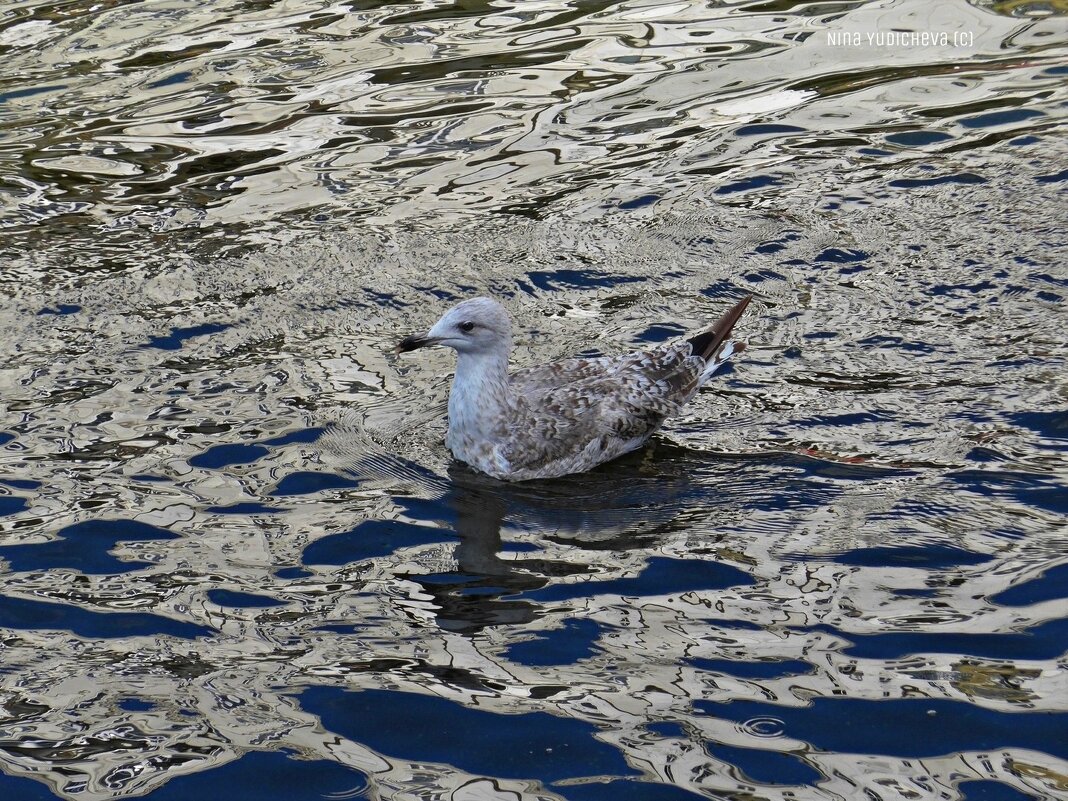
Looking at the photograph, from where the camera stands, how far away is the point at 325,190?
11164 millimetres

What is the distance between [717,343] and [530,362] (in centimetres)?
129

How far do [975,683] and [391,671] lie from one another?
2.50 meters

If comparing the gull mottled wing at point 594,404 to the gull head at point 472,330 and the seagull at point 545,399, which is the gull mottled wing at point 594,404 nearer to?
the seagull at point 545,399

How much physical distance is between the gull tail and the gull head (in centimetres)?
134

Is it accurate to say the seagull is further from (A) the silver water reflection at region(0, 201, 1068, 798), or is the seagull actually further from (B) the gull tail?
(A) the silver water reflection at region(0, 201, 1068, 798)

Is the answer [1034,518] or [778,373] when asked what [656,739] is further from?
[778,373]

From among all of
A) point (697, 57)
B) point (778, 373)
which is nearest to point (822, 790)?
point (778, 373)

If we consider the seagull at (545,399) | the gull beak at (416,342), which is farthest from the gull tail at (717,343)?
the gull beak at (416,342)

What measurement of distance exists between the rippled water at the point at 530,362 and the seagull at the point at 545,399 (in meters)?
0.18

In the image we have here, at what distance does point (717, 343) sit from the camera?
328 inches

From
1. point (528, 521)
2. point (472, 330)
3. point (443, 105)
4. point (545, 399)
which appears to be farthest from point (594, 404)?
point (443, 105)

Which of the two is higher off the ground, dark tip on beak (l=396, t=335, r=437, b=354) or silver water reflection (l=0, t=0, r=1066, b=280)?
silver water reflection (l=0, t=0, r=1066, b=280)

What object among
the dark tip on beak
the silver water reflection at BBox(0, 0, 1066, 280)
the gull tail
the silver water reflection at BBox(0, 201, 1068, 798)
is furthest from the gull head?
the silver water reflection at BBox(0, 0, 1066, 280)

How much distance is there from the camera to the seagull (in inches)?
299
